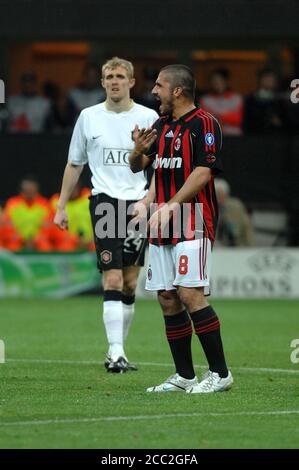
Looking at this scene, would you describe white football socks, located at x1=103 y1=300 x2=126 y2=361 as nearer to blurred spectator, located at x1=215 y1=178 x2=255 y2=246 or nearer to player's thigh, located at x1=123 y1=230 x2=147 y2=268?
player's thigh, located at x1=123 y1=230 x2=147 y2=268

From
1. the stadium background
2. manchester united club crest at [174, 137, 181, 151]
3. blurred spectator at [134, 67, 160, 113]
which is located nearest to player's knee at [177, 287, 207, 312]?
manchester united club crest at [174, 137, 181, 151]

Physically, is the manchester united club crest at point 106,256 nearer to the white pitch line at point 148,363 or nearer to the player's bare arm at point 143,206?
the white pitch line at point 148,363

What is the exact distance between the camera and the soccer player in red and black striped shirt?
29.1ft

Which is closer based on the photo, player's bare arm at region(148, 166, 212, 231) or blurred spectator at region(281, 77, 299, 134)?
player's bare arm at region(148, 166, 212, 231)

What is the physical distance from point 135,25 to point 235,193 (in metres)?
3.15

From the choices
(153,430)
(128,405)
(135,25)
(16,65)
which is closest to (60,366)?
(128,405)

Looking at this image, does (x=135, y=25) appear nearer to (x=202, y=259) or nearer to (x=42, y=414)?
(x=202, y=259)

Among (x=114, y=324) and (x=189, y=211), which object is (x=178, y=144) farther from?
(x=114, y=324)

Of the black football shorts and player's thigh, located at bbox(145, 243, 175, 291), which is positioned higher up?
the black football shorts

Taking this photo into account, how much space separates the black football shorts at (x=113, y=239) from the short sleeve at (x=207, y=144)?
186 cm

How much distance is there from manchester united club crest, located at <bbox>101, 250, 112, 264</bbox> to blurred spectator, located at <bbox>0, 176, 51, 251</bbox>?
27.6 feet

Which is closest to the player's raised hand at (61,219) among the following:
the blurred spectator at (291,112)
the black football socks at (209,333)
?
the black football socks at (209,333)

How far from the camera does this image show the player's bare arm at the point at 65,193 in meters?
10.7

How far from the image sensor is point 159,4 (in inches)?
739
